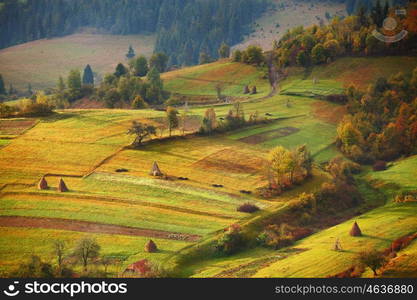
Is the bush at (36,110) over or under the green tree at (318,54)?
under

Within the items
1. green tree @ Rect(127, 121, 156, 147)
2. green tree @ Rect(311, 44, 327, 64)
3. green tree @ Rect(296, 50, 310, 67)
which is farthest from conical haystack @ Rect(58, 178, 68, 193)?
green tree @ Rect(311, 44, 327, 64)

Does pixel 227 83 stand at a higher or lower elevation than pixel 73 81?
lower

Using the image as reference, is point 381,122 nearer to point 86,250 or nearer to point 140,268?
point 140,268

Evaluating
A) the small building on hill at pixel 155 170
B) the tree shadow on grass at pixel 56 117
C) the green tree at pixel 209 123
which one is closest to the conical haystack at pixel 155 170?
the small building on hill at pixel 155 170

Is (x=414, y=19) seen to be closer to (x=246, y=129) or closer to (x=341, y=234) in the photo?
(x=246, y=129)

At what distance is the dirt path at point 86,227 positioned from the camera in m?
92.9

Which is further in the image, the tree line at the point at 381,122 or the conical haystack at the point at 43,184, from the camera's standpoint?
the tree line at the point at 381,122

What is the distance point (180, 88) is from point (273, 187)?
8681 cm

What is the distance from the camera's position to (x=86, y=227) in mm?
94500

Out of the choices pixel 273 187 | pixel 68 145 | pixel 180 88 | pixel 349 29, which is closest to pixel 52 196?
pixel 68 145

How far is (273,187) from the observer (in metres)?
112

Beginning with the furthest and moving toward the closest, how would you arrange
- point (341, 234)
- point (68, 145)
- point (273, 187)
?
point (68, 145), point (273, 187), point (341, 234)

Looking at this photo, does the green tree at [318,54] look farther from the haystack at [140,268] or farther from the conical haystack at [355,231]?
the haystack at [140,268]

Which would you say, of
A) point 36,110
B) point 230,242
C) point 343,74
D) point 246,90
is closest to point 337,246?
point 230,242
